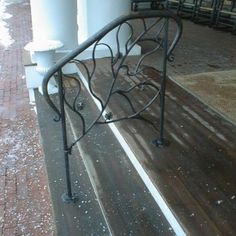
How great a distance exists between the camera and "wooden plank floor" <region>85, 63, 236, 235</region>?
165cm

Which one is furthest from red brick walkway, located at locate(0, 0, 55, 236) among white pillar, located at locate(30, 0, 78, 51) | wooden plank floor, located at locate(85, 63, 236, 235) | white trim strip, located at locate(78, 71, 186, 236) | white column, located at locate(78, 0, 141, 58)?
white column, located at locate(78, 0, 141, 58)

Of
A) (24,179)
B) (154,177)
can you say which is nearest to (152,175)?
(154,177)

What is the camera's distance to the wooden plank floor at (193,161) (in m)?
1.65

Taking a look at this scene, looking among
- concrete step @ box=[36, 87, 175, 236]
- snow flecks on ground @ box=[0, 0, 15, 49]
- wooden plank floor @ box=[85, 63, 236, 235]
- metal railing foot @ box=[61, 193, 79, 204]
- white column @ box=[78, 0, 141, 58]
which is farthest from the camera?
snow flecks on ground @ box=[0, 0, 15, 49]

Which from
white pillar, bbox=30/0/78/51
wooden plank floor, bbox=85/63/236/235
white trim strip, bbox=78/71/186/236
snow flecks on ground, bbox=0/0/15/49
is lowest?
snow flecks on ground, bbox=0/0/15/49

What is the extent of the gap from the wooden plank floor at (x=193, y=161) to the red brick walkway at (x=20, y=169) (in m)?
0.79

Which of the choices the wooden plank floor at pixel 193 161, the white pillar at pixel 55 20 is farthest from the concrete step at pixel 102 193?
the white pillar at pixel 55 20

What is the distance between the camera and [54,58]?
3564mm

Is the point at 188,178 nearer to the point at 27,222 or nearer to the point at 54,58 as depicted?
the point at 27,222

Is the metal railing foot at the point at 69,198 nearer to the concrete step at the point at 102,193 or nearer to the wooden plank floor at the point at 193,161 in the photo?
the concrete step at the point at 102,193

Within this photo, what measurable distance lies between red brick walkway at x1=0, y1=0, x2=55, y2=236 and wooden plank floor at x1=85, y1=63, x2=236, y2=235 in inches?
31.0

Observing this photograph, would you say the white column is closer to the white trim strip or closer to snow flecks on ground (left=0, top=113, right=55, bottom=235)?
snow flecks on ground (left=0, top=113, right=55, bottom=235)

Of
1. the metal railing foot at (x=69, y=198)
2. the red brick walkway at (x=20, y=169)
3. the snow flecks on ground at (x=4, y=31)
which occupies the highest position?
the metal railing foot at (x=69, y=198)

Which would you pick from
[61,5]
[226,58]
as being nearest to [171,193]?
[61,5]
